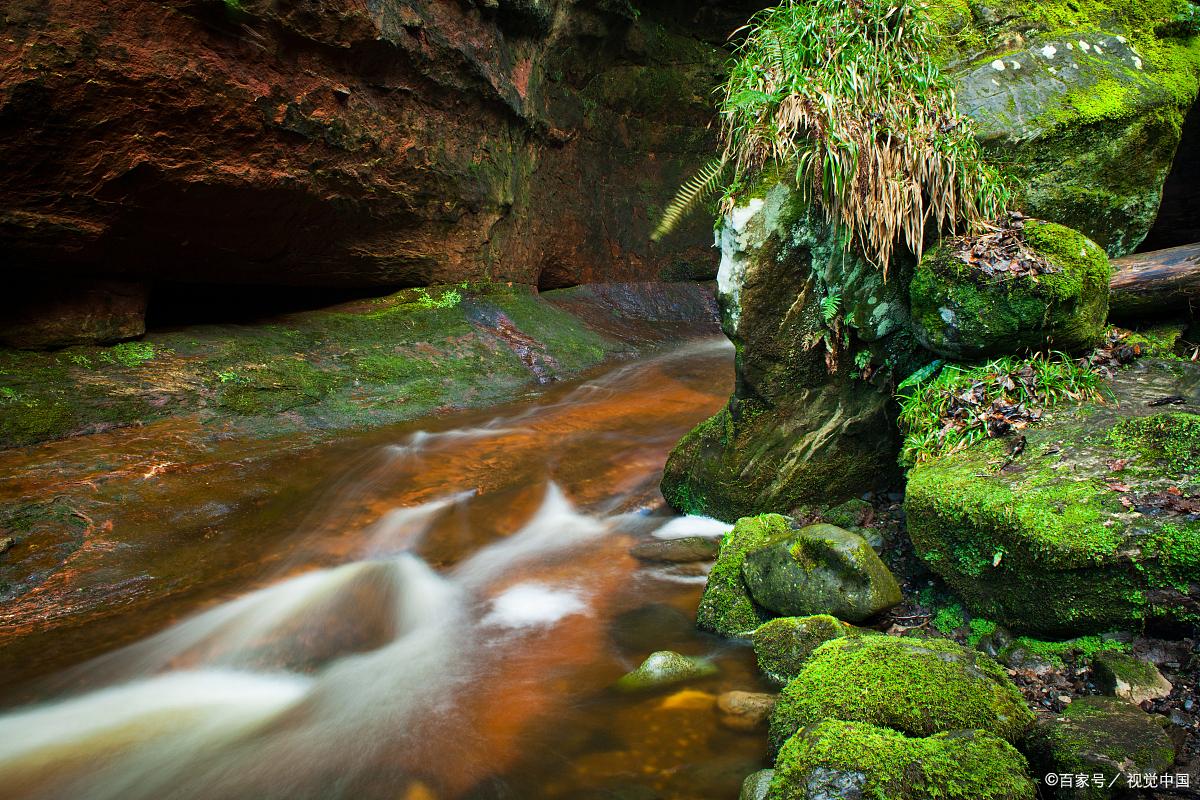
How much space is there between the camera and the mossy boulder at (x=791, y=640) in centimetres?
294

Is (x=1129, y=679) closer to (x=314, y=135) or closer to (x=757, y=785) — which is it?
(x=757, y=785)

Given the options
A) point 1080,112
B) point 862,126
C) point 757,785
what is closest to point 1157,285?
point 1080,112

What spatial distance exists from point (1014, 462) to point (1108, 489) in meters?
0.43

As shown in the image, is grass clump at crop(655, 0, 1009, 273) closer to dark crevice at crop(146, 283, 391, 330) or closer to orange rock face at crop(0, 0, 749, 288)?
orange rock face at crop(0, 0, 749, 288)

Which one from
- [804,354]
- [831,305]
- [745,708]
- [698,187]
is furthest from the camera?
[698,187]

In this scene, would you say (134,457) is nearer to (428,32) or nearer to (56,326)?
(56,326)

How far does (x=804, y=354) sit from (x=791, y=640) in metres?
1.99

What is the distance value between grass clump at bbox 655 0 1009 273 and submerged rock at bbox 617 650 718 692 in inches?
98.7

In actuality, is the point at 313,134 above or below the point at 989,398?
above

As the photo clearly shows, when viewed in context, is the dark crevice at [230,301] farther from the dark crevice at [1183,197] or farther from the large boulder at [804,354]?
the dark crevice at [1183,197]

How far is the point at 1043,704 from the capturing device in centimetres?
240

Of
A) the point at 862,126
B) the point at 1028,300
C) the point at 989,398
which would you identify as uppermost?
the point at 862,126

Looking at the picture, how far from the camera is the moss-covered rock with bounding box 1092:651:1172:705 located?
220 centimetres

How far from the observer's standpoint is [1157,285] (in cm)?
375
